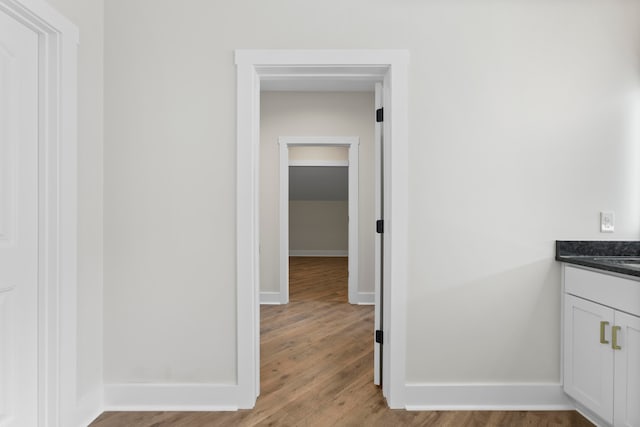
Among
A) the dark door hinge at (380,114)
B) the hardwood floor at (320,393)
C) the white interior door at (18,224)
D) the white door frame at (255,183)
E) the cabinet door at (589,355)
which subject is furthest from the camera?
the dark door hinge at (380,114)

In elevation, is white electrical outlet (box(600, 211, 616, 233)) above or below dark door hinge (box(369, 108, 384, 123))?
below

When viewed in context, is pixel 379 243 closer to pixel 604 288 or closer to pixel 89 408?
pixel 604 288

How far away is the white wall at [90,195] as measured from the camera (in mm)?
1968

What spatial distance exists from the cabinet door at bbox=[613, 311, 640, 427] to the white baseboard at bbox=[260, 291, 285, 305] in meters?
3.34

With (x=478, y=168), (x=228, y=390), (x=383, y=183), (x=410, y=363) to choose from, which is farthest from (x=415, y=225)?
(x=228, y=390)

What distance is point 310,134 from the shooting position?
179 inches

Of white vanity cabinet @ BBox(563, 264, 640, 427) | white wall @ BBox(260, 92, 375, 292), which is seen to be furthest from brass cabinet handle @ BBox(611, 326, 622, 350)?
white wall @ BBox(260, 92, 375, 292)

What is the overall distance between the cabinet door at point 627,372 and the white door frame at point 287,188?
9.64ft

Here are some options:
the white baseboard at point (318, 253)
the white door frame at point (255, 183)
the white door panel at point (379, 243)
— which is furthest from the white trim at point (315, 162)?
the white door frame at point (255, 183)

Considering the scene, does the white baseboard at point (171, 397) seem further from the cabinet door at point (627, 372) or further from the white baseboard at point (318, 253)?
the white baseboard at point (318, 253)

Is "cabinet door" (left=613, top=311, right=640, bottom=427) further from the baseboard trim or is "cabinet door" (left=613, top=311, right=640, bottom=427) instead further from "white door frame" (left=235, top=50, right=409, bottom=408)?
the baseboard trim

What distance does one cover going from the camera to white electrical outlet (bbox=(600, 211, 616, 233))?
2.19 meters

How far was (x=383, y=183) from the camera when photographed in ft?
7.77

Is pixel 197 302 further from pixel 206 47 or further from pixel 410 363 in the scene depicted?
pixel 206 47
